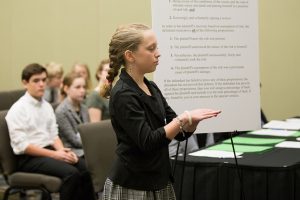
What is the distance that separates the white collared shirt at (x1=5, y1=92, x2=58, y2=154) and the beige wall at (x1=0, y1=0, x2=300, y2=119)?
122 inches

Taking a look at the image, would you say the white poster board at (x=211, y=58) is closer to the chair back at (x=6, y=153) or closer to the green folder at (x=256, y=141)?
the green folder at (x=256, y=141)

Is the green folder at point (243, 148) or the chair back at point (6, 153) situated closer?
the green folder at point (243, 148)

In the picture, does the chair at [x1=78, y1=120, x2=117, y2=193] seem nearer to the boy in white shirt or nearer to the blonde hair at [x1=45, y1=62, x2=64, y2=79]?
the boy in white shirt

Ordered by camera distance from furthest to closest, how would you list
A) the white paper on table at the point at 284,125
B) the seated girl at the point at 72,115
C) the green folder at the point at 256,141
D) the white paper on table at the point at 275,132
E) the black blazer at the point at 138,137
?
1. the seated girl at the point at 72,115
2. the white paper on table at the point at 284,125
3. the white paper on table at the point at 275,132
4. the green folder at the point at 256,141
5. the black blazer at the point at 138,137

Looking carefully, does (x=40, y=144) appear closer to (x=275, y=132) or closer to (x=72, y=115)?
(x=72, y=115)

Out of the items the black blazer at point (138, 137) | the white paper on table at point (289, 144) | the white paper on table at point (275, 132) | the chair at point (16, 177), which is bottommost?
the chair at point (16, 177)

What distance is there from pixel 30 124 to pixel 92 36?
3.71 m

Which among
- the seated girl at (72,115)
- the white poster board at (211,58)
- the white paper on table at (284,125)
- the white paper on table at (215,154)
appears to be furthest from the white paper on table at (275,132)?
the seated girl at (72,115)

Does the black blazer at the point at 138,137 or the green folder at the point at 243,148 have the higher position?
the black blazer at the point at 138,137

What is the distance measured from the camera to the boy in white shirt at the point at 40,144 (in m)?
4.61

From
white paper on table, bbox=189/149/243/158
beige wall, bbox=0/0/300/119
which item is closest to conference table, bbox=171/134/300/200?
white paper on table, bbox=189/149/243/158

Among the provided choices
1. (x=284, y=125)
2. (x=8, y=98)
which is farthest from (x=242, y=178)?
(x=8, y=98)

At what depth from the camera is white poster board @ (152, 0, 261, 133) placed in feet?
9.58

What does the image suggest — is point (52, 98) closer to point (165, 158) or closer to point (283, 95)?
point (283, 95)
